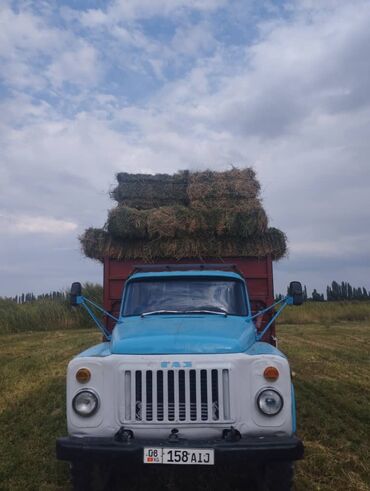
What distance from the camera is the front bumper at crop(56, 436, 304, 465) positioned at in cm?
420

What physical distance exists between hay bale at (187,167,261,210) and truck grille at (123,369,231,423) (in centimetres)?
430

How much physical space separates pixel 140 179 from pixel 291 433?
224 inches

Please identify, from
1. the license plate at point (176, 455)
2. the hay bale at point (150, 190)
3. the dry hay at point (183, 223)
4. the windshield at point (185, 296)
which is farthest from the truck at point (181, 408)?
the hay bale at point (150, 190)

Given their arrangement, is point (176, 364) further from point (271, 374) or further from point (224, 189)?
point (224, 189)

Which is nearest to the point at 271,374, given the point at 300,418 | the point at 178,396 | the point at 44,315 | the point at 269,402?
the point at 269,402

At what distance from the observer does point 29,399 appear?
8.77 metres

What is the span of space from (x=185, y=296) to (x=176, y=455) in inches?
88.2

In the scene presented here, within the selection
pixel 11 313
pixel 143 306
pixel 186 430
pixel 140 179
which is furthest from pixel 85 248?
pixel 11 313

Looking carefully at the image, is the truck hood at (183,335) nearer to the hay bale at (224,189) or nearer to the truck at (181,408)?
the truck at (181,408)

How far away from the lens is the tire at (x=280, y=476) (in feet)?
15.1

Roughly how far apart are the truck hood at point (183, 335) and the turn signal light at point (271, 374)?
13.9 inches

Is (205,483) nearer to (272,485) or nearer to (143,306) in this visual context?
(272,485)

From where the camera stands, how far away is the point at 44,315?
23438 millimetres

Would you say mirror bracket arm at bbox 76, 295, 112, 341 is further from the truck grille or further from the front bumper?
the front bumper
